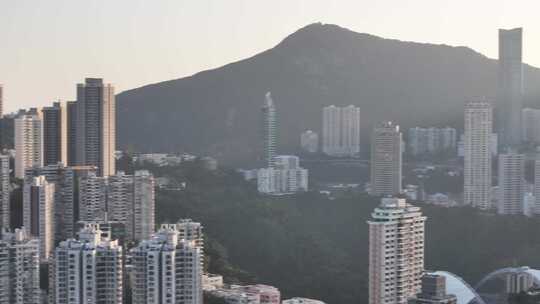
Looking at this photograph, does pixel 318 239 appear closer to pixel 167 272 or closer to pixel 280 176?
pixel 280 176

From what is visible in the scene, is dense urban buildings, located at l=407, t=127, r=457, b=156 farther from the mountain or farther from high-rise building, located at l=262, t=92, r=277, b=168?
high-rise building, located at l=262, t=92, r=277, b=168

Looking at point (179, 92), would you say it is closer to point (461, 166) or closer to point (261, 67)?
point (261, 67)

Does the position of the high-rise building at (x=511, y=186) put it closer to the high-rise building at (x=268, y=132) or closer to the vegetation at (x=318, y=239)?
the vegetation at (x=318, y=239)

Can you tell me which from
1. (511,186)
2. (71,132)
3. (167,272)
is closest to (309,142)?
(511,186)

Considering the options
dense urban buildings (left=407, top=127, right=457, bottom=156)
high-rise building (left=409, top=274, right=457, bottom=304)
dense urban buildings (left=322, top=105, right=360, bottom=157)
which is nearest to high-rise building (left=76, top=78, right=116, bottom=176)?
high-rise building (left=409, top=274, right=457, bottom=304)

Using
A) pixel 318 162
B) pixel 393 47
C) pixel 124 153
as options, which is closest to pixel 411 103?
pixel 393 47
